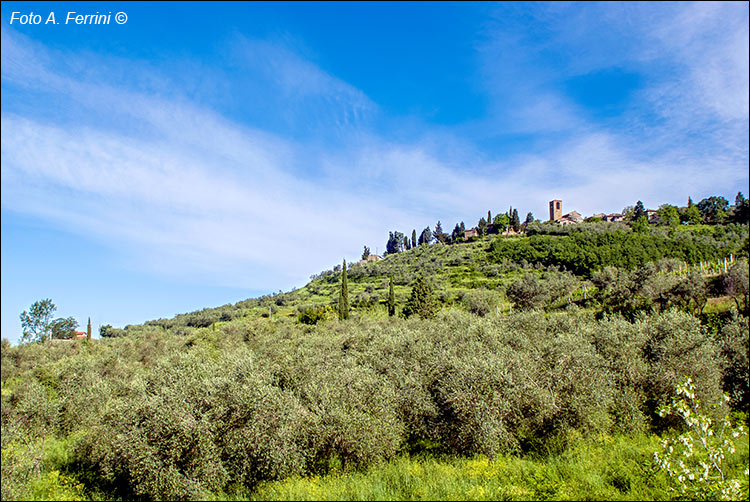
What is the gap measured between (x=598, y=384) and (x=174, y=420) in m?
20.9

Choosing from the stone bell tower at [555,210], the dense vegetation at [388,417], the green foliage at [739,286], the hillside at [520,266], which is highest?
the stone bell tower at [555,210]

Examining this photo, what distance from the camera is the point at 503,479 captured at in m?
16.5

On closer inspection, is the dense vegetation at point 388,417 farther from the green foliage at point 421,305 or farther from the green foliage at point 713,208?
the green foliage at point 713,208

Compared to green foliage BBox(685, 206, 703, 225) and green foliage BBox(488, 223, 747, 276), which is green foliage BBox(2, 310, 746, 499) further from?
green foliage BBox(685, 206, 703, 225)

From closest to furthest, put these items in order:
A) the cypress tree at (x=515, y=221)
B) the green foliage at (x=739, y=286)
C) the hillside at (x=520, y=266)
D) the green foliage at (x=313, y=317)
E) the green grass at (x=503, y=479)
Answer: the green grass at (x=503, y=479) < the green foliage at (x=739, y=286) < the green foliage at (x=313, y=317) < the hillside at (x=520, y=266) < the cypress tree at (x=515, y=221)

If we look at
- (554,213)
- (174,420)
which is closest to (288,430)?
(174,420)

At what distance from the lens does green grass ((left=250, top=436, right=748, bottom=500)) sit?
1493cm

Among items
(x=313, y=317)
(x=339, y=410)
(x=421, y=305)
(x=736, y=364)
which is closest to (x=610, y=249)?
(x=421, y=305)

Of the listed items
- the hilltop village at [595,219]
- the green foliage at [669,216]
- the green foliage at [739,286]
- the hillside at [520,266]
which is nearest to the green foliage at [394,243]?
the hilltop village at [595,219]

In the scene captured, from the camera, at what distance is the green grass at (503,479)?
1493 cm

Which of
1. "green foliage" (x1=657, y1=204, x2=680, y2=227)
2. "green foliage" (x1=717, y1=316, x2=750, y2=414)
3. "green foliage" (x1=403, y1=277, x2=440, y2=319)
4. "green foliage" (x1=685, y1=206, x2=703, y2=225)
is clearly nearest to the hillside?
"green foliage" (x1=403, y1=277, x2=440, y2=319)

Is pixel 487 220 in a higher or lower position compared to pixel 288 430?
higher

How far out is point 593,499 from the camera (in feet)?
51.3

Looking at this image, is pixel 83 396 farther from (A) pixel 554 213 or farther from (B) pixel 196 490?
(A) pixel 554 213
